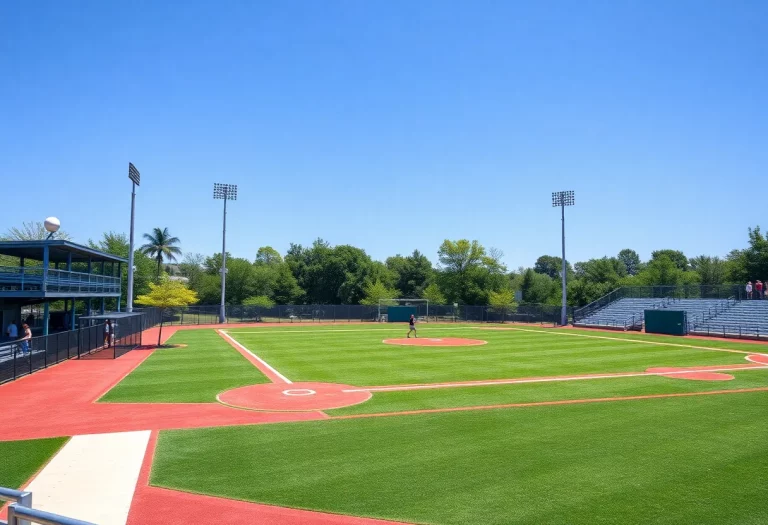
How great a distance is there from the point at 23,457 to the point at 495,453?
9849 millimetres

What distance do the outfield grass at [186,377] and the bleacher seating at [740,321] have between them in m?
36.7

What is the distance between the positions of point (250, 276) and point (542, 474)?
254ft

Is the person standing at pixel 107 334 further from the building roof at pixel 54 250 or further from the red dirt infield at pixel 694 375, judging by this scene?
the red dirt infield at pixel 694 375

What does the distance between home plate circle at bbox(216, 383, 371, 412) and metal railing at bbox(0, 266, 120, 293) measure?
14.5 m

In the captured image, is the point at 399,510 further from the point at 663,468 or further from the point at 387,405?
the point at 387,405

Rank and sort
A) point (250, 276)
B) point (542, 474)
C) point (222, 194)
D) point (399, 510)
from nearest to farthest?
point (399, 510), point (542, 474), point (222, 194), point (250, 276)

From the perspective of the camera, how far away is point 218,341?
124 feet

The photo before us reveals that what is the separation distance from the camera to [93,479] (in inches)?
389

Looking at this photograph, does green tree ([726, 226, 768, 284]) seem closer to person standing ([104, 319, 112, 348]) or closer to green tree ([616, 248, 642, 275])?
person standing ([104, 319, 112, 348])

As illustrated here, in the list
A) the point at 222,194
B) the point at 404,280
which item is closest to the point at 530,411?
the point at 222,194

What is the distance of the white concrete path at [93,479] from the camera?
8.50 metres

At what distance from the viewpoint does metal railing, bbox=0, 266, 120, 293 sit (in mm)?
26828

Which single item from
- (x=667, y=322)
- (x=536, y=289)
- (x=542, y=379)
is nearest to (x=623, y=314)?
(x=667, y=322)

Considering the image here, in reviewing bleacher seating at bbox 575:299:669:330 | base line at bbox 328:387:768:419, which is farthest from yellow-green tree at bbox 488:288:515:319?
base line at bbox 328:387:768:419
